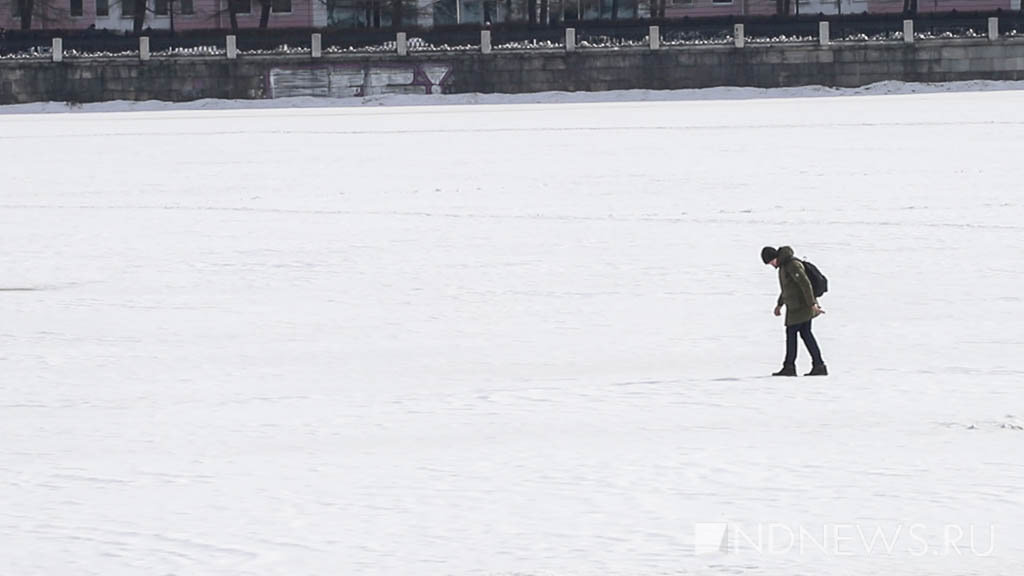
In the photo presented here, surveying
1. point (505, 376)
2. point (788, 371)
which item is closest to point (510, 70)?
point (505, 376)

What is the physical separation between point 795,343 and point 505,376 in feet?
6.67

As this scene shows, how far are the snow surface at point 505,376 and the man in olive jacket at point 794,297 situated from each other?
11.3 inches

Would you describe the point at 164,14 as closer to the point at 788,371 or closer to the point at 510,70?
the point at 510,70

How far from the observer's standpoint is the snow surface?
27.6ft

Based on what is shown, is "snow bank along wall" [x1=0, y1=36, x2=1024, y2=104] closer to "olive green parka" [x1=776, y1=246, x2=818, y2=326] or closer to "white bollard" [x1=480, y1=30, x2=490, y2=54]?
"white bollard" [x1=480, y1=30, x2=490, y2=54]

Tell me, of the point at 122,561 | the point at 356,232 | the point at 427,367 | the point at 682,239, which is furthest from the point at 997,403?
the point at 356,232

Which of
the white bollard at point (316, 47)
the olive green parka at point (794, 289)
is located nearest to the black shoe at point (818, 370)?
the olive green parka at point (794, 289)

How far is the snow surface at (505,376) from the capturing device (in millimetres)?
8406

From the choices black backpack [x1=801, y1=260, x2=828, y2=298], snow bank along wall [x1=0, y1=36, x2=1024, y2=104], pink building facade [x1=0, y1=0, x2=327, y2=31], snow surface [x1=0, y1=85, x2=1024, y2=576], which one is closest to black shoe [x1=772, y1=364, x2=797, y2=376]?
snow surface [x1=0, y1=85, x2=1024, y2=576]

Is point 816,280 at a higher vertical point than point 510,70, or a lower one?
lower

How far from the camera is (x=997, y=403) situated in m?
11.2

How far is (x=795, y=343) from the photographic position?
476 inches

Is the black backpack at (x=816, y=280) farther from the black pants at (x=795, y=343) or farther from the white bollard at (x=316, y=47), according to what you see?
the white bollard at (x=316, y=47)

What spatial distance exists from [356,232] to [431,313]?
627 centimetres
